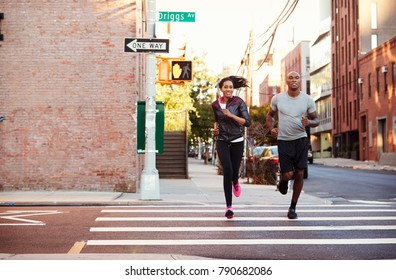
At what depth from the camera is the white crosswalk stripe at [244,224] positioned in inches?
291

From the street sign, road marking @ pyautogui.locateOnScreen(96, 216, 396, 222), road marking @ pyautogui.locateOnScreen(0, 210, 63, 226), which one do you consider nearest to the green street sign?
the street sign

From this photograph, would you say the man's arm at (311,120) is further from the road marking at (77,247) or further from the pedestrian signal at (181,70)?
the pedestrian signal at (181,70)

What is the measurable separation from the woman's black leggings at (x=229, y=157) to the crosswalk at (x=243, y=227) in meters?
0.55

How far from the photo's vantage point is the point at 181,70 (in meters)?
17.4

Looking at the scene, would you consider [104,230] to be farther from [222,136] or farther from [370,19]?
[370,19]

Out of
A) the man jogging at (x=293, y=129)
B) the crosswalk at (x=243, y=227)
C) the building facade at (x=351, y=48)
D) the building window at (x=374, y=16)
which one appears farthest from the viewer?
the building facade at (x=351, y=48)

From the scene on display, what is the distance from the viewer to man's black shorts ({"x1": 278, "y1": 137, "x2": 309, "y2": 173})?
9.30m

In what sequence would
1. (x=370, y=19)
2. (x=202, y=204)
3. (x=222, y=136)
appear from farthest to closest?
(x=370, y=19) < (x=202, y=204) < (x=222, y=136)

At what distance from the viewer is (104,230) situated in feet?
27.7

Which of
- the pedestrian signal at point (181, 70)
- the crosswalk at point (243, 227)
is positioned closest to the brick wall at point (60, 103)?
the pedestrian signal at point (181, 70)

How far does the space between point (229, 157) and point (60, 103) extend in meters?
8.01

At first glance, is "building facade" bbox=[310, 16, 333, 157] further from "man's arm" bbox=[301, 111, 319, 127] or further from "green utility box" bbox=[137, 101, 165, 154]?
"man's arm" bbox=[301, 111, 319, 127]
